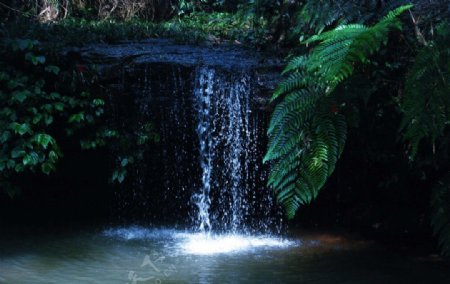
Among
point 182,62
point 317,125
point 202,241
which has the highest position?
→ point 182,62

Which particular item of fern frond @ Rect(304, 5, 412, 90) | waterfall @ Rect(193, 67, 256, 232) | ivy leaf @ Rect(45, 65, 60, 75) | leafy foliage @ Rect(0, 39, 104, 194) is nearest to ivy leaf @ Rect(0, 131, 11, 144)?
leafy foliage @ Rect(0, 39, 104, 194)

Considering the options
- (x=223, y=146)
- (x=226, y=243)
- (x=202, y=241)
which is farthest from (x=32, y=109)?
(x=226, y=243)

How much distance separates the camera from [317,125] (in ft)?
9.53

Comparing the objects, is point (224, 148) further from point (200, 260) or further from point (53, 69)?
point (53, 69)

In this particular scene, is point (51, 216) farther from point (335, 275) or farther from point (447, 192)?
point (447, 192)

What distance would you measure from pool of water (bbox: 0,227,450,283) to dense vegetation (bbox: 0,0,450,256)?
527mm

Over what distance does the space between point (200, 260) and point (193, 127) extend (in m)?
1.48

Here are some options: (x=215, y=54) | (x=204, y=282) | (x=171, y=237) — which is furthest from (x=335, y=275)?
(x=215, y=54)

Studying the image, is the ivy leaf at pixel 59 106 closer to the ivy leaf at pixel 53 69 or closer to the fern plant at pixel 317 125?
the ivy leaf at pixel 53 69

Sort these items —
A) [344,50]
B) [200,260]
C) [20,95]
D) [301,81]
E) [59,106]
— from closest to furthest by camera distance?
1. [344,50]
2. [301,81]
3. [200,260]
4. [20,95]
5. [59,106]

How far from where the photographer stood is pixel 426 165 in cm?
475

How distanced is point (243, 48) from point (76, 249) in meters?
3.07

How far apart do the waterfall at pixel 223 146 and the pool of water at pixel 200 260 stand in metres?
0.39

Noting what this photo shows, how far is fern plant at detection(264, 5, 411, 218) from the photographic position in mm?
2811
